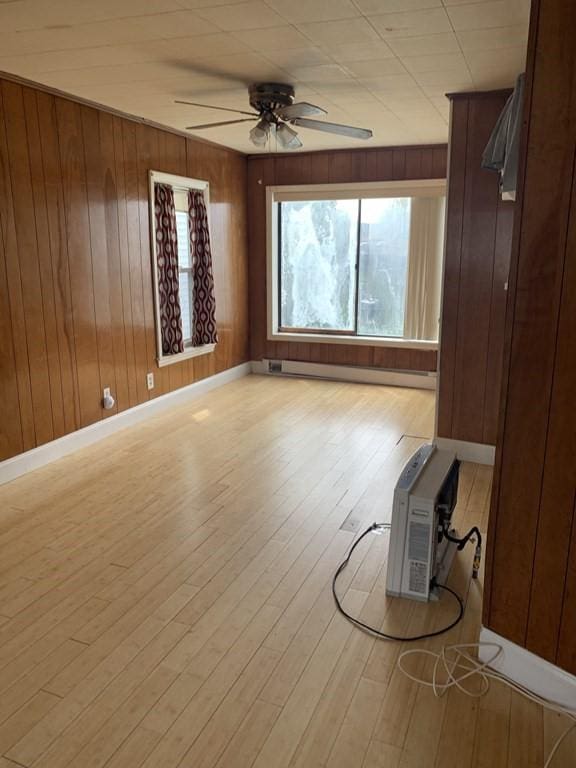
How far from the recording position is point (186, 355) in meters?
5.75

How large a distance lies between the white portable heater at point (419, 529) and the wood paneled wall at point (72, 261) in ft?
8.59

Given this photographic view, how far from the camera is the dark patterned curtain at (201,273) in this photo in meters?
5.70

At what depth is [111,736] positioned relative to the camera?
1.87 metres

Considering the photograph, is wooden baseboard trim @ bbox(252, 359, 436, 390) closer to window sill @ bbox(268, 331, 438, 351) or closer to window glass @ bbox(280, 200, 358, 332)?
window sill @ bbox(268, 331, 438, 351)

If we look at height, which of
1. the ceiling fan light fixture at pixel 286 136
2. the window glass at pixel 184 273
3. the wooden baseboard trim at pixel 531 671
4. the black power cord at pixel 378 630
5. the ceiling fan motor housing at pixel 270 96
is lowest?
the black power cord at pixel 378 630

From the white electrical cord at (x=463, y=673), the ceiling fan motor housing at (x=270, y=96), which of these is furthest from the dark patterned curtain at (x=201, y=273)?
the white electrical cord at (x=463, y=673)

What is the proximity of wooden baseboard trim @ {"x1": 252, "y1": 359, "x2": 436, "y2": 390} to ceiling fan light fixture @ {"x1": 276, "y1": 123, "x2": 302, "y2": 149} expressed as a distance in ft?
10.1

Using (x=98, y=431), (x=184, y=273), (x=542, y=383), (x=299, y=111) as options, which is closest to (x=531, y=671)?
(x=542, y=383)

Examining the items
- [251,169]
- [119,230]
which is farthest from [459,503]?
[251,169]

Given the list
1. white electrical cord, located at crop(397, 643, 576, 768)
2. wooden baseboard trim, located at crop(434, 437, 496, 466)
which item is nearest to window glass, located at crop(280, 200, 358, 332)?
wooden baseboard trim, located at crop(434, 437, 496, 466)

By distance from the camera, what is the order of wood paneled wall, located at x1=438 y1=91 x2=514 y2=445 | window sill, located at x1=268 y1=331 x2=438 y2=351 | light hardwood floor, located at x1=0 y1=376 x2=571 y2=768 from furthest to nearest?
window sill, located at x1=268 y1=331 x2=438 y2=351, wood paneled wall, located at x1=438 y1=91 x2=514 y2=445, light hardwood floor, located at x1=0 y1=376 x2=571 y2=768

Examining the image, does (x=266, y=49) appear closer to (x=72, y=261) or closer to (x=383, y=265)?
(x=72, y=261)

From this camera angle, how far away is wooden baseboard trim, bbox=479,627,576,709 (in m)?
1.93

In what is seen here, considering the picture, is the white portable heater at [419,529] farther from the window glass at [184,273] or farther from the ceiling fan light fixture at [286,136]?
the window glass at [184,273]
